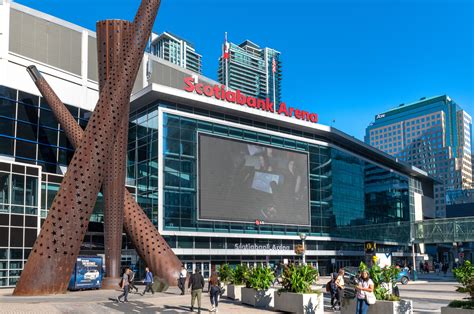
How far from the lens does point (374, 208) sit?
76.3 m

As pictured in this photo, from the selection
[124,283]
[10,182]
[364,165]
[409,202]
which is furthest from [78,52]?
[409,202]

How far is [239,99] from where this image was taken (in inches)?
2228

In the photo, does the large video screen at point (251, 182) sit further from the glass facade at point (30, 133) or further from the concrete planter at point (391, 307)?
the concrete planter at point (391, 307)

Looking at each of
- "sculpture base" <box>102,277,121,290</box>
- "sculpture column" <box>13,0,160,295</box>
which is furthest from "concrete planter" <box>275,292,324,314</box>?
"sculpture base" <box>102,277,121,290</box>

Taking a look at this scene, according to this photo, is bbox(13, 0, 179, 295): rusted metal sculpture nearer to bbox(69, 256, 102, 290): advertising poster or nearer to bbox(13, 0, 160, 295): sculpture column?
bbox(13, 0, 160, 295): sculpture column

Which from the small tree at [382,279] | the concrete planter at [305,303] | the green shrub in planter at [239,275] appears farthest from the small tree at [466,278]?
the green shrub in planter at [239,275]

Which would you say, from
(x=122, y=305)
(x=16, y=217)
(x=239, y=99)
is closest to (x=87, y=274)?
(x=16, y=217)

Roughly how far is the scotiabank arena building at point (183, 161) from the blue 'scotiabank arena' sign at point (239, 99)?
0.14m

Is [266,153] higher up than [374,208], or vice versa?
[266,153]

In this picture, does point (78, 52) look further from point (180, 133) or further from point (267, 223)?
point (267, 223)

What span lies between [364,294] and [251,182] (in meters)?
41.3

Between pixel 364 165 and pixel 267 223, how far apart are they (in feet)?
76.9

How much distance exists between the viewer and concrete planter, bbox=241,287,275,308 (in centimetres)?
2173

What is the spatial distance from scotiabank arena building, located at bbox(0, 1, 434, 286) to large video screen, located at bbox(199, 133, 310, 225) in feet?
0.37
